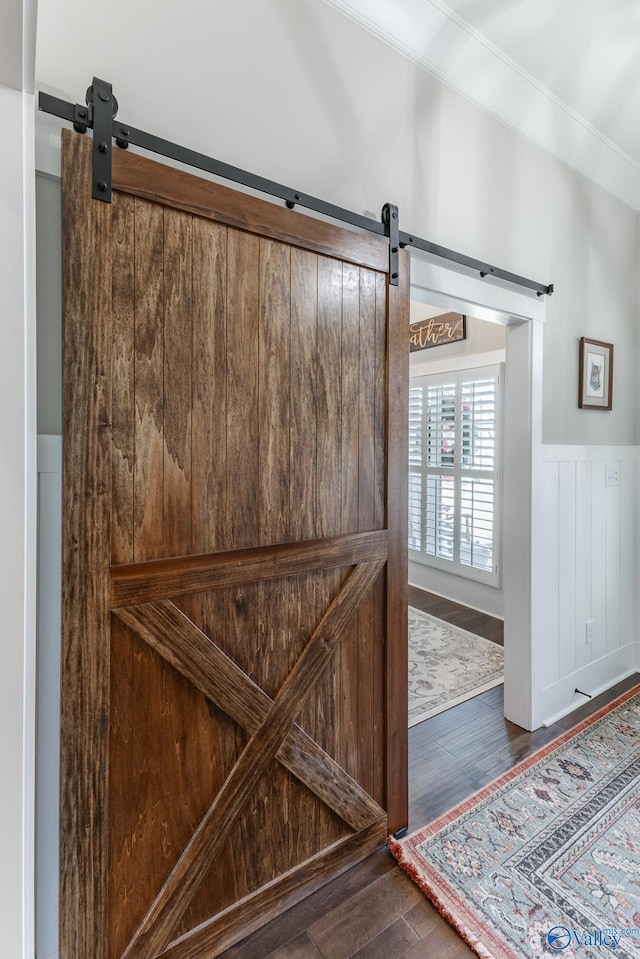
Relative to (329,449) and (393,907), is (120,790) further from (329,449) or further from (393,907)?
(329,449)

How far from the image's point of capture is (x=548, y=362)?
2311 millimetres

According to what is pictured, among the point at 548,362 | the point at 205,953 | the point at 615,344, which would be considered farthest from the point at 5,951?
the point at 615,344

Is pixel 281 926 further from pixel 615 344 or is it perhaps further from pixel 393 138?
pixel 615 344

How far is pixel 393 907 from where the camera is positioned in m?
1.40

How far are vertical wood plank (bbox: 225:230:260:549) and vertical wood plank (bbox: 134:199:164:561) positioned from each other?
19cm

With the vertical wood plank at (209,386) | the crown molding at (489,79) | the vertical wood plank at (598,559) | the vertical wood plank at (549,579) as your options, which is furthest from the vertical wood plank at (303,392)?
the vertical wood plank at (598,559)

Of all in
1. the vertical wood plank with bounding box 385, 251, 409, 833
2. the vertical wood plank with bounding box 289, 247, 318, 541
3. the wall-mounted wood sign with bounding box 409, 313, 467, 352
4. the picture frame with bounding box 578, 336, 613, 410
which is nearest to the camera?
the vertical wood plank with bounding box 289, 247, 318, 541

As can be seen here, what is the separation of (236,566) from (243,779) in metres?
0.60

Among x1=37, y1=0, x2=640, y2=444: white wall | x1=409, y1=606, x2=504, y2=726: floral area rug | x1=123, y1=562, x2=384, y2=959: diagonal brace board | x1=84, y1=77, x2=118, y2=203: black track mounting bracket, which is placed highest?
x1=37, y1=0, x2=640, y2=444: white wall

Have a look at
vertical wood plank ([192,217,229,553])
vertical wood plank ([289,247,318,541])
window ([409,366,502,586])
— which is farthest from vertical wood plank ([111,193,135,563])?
window ([409,366,502,586])

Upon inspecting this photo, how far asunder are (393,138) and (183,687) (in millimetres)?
1944

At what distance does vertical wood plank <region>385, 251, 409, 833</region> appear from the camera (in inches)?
62.7

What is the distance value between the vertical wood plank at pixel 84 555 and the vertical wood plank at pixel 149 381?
7cm

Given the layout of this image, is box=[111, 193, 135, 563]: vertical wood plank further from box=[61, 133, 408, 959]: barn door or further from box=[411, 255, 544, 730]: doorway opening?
box=[411, 255, 544, 730]: doorway opening
